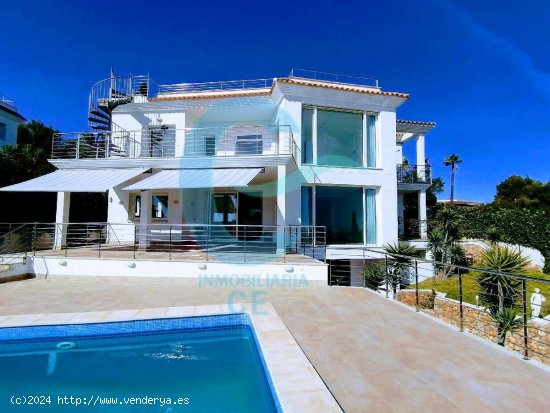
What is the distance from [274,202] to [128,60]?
1783 centimetres

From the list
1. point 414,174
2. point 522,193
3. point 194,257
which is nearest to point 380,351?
point 194,257

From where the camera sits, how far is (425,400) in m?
4.79

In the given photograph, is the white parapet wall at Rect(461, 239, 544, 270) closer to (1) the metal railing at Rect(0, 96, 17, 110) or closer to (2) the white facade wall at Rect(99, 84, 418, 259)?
(2) the white facade wall at Rect(99, 84, 418, 259)

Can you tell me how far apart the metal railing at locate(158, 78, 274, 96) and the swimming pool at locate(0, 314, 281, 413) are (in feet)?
69.3

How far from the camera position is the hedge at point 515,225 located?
94.4 feet

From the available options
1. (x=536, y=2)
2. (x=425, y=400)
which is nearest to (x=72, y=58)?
(x=425, y=400)

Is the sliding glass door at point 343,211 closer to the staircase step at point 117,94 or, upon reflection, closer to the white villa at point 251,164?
the white villa at point 251,164

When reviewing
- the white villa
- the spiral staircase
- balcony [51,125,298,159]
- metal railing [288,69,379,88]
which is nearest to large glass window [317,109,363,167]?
the white villa

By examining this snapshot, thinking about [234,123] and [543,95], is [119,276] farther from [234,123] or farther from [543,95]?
[543,95]

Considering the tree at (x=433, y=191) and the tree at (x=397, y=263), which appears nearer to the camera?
the tree at (x=397, y=263)

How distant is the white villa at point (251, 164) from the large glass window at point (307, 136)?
7 cm

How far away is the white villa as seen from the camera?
1945 centimetres

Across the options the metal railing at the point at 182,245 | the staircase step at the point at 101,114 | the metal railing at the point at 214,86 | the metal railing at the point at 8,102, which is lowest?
the metal railing at the point at 182,245

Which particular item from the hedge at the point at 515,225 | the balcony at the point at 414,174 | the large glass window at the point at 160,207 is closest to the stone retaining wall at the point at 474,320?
the hedge at the point at 515,225
